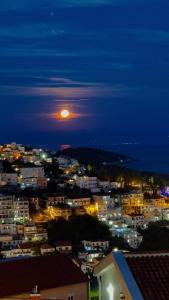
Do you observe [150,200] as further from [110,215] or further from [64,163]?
[64,163]

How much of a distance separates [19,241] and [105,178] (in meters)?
19.8

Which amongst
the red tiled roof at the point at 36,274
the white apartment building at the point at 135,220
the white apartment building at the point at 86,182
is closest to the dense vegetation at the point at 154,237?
the white apartment building at the point at 135,220

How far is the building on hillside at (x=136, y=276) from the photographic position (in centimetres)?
312

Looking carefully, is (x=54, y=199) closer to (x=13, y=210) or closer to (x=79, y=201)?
(x=79, y=201)

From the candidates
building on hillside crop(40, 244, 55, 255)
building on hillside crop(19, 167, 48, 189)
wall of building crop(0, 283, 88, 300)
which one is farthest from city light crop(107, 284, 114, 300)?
building on hillside crop(19, 167, 48, 189)

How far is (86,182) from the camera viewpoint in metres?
46.9

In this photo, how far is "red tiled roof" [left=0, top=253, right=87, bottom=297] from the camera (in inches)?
247

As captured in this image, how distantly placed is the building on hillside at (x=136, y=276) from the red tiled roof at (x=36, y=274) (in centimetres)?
269

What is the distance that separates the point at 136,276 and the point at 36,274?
3.55 meters

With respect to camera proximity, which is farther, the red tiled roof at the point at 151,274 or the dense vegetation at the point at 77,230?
the dense vegetation at the point at 77,230

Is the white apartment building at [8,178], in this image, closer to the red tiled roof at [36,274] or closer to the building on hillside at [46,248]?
the building on hillside at [46,248]

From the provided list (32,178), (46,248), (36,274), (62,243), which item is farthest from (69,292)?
(32,178)

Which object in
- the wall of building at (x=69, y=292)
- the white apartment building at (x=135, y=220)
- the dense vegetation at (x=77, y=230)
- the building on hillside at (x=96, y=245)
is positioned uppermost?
the white apartment building at (x=135, y=220)

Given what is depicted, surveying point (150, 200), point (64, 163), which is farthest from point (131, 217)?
point (64, 163)
